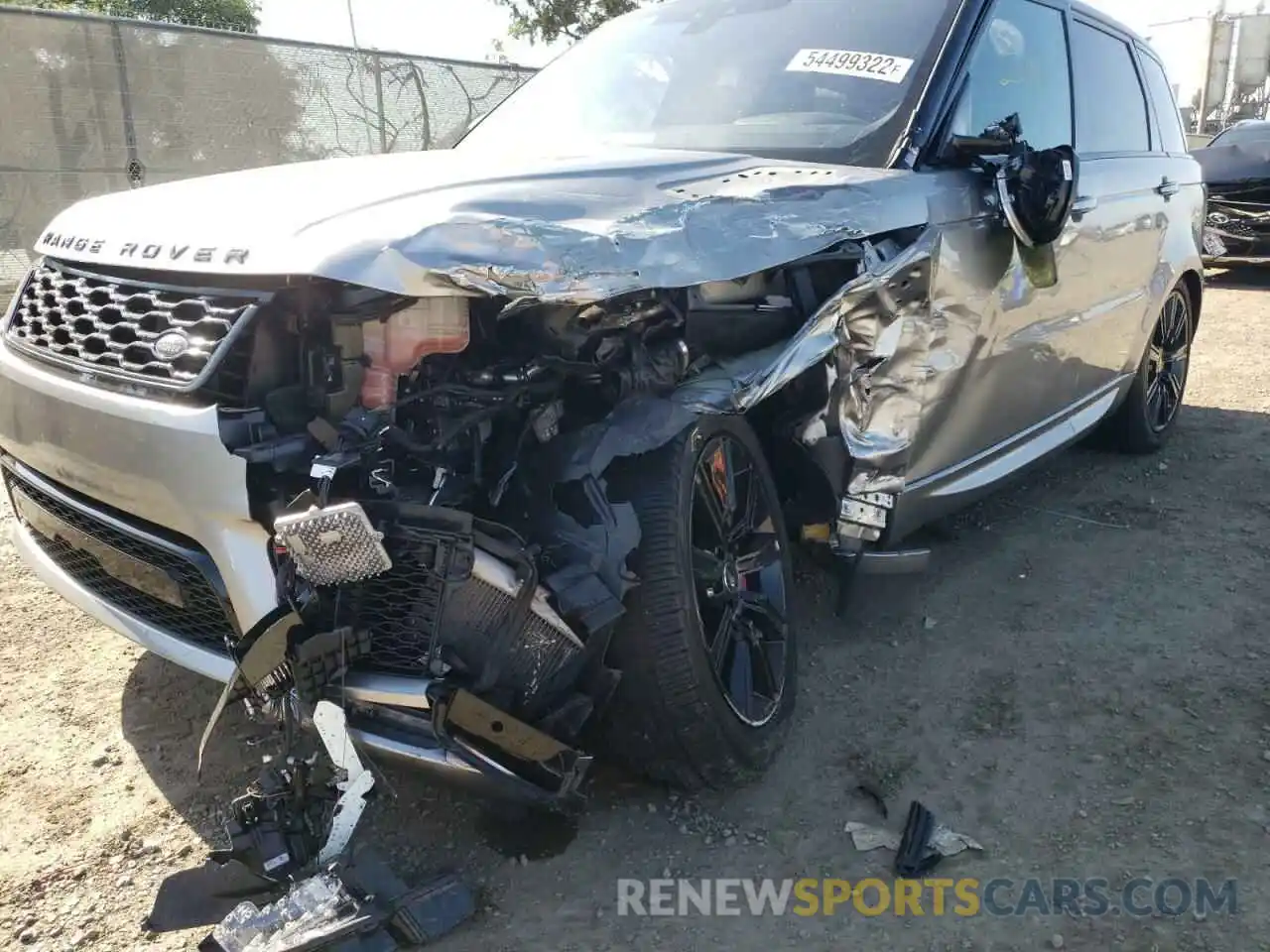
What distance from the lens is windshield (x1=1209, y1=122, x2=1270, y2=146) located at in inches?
462

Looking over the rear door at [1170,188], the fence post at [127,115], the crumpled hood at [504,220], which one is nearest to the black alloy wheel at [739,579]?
the crumpled hood at [504,220]

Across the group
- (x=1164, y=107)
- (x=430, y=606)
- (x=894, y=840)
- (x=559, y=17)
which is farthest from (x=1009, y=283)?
(x=559, y=17)

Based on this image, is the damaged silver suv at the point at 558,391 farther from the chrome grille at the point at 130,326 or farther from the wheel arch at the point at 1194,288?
the wheel arch at the point at 1194,288

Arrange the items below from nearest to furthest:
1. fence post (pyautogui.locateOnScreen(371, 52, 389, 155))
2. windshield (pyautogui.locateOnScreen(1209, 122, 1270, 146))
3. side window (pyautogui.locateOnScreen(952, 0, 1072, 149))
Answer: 1. side window (pyautogui.locateOnScreen(952, 0, 1072, 149))
2. fence post (pyautogui.locateOnScreen(371, 52, 389, 155))
3. windshield (pyautogui.locateOnScreen(1209, 122, 1270, 146))

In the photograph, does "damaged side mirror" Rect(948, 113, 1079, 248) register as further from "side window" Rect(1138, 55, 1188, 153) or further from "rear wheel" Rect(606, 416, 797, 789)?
"side window" Rect(1138, 55, 1188, 153)

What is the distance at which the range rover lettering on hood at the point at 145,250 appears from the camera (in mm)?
2051

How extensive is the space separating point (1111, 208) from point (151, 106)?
7.83m

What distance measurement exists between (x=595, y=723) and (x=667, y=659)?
0.90 feet

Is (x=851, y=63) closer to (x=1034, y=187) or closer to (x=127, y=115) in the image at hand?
(x=1034, y=187)

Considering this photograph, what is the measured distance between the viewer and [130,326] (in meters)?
2.25

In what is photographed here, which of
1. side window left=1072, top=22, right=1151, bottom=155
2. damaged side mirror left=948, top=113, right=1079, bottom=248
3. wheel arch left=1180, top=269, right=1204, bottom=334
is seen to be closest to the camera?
damaged side mirror left=948, top=113, right=1079, bottom=248

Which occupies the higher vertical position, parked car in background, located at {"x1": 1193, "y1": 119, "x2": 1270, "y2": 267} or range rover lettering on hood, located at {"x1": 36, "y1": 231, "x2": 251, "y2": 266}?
range rover lettering on hood, located at {"x1": 36, "y1": 231, "x2": 251, "y2": 266}

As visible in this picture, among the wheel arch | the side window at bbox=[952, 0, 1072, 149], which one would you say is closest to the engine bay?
the side window at bbox=[952, 0, 1072, 149]

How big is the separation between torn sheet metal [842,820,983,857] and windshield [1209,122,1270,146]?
11.8 metres
